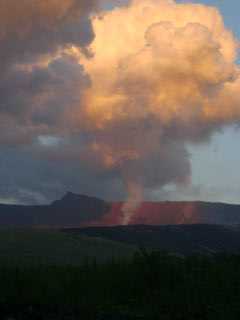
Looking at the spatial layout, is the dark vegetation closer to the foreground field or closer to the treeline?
the foreground field

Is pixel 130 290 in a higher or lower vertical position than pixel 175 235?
lower

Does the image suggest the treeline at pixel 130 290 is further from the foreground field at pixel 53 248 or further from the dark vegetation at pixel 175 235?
the dark vegetation at pixel 175 235

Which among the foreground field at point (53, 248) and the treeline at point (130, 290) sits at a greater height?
the foreground field at point (53, 248)

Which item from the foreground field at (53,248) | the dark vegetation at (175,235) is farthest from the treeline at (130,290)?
the dark vegetation at (175,235)

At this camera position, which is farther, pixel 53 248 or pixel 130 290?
pixel 53 248

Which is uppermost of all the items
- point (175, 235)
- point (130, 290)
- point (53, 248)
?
point (175, 235)

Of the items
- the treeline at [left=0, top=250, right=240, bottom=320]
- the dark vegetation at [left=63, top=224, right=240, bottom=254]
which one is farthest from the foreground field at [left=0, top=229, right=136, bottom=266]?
the treeline at [left=0, top=250, right=240, bottom=320]

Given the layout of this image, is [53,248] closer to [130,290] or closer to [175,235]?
[130,290]

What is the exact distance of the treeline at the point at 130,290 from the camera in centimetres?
1838

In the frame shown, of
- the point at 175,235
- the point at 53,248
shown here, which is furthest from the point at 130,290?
the point at 175,235

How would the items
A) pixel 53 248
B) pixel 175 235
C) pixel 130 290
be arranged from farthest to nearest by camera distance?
pixel 175 235 < pixel 53 248 < pixel 130 290

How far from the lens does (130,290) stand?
2398 centimetres

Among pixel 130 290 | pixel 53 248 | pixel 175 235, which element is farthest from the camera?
pixel 175 235

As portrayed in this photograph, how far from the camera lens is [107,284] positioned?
2469 centimetres
